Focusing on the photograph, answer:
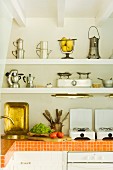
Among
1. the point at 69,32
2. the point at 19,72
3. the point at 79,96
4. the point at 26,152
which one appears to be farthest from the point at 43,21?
the point at 26,152

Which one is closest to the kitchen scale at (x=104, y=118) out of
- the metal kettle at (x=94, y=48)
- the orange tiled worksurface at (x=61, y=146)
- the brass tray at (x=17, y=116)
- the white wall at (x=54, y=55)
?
the white wall at (x=54, y=55)

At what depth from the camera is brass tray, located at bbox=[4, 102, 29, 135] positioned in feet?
15.6

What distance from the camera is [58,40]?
468 centimetres

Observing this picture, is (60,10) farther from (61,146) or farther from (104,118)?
(104,118)

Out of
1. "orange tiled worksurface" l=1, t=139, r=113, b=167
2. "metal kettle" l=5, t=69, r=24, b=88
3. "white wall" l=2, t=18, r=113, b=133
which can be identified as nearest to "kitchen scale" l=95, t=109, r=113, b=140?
"white wall" l=2, t=18, r=113, b=133

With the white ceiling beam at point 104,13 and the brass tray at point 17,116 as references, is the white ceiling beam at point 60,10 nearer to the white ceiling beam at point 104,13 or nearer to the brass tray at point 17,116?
the white ceiling beam at point 104,13

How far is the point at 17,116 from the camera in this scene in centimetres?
477

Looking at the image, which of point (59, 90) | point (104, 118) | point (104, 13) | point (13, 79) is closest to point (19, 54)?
point (13, 79)

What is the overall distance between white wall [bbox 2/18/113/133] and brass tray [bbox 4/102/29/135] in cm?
10

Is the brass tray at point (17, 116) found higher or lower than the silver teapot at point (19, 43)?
lower

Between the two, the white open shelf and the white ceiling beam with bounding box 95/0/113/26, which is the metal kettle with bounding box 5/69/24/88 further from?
the white ceiling beam with bounding box 95/0/113/26

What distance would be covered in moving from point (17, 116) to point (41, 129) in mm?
455

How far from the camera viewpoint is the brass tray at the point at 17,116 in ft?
15.6

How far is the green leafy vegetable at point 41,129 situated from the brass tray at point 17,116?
20 centimetres
